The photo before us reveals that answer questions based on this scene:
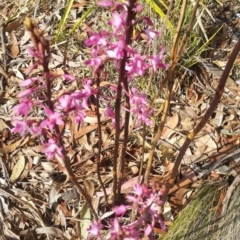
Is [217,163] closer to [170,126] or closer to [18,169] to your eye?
[170,126]

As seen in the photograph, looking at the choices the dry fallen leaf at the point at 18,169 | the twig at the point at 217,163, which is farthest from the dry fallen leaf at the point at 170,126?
the dry fallen leaf at the point at 18,169

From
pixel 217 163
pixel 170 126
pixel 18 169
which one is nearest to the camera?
pixel 217 163

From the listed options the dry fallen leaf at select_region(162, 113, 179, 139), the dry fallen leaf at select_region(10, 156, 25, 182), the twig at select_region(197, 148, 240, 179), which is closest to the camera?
the twig at select_region(197, 148, 240, 179)

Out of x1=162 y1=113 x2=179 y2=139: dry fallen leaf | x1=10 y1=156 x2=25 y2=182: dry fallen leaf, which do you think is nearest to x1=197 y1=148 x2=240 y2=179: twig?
x1=162 y1=113 x2=179 y2=139: dry fallen leaf

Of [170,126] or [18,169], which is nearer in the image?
[18,169]

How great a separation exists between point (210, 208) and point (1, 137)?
0.98 meters

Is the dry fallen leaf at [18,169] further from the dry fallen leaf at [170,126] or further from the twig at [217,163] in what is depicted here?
the twig at [217,163]

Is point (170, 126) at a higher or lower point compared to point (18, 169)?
higher

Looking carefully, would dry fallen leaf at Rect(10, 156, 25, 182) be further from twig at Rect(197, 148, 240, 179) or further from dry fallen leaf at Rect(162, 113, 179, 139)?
twig at Rect(197, 148, 240, 179)

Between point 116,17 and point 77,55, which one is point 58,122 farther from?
point 77,55

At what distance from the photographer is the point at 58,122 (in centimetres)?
114

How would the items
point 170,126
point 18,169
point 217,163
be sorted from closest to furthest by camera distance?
1. point 217,163
2. point 18,169
3. point 170,126

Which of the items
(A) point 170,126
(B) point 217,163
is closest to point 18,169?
(A) point 170,126

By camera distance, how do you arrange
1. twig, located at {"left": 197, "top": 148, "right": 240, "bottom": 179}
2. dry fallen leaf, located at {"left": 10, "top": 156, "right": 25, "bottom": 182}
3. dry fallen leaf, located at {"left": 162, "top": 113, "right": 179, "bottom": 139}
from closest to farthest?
1. twig, located at {"left": 197, "top": 148, "right": 240, "bottom": 179}
2. dry fallen leaf, located at {"left": 10, "top": 156, "right": 25, "bottom": 182}
3. dry fallen leaf, located at {"left": 162, "top": 113, "right": 179, "bottom": 139}
